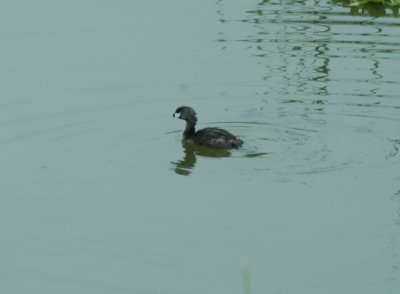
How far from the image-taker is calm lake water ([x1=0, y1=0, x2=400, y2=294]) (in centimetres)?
753

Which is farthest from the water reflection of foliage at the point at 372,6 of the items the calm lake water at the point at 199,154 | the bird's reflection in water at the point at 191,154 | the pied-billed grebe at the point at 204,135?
the bird's reflection in water at the point at 191,154

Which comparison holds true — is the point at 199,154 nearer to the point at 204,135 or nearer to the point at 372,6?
the point at 204,135

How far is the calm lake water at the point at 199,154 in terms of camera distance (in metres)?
7.53

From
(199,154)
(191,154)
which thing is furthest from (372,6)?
(191,154)

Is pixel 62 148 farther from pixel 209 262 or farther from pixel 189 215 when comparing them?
pixel 209 262

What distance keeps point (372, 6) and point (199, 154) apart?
8827mm

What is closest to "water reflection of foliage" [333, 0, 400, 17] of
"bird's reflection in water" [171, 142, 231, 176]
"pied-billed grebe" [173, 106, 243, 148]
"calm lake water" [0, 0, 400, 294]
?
"calm lake water" [0, 0, 400, 294]

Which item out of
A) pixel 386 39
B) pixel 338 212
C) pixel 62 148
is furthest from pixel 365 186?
pixel 386 39

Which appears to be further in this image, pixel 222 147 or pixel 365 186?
pixel 222 147

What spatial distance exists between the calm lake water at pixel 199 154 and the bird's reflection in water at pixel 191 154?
37mm

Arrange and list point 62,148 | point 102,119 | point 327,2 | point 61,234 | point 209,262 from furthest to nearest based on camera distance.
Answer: point 327,2 → point 102,119 → point 62,148 → point 61,234 → point 209,262

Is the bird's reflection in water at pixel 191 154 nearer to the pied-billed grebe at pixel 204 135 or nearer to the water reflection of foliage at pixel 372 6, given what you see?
the pied-billed grebe at pixel 204 135

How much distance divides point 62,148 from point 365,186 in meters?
3.89

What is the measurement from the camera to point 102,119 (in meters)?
11.9
